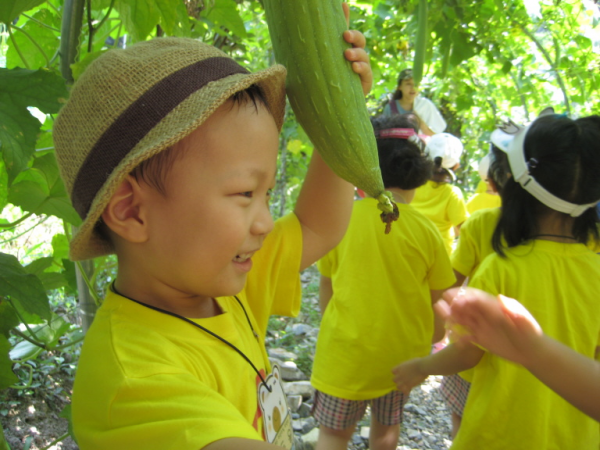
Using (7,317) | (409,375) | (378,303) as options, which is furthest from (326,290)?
(7,317)

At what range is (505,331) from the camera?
1.07m

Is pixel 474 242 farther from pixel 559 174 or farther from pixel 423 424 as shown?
pixel 423 424

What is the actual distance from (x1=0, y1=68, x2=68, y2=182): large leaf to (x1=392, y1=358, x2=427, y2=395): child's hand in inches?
52.8

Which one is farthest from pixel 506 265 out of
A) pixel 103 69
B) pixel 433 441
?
pixel 433 441

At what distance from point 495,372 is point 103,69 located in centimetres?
134

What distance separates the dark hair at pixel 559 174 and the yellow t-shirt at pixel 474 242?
0.41 metres

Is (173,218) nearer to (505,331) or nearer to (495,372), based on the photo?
(505,331)

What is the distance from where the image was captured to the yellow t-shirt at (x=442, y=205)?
3689mm

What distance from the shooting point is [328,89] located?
0.79 metres

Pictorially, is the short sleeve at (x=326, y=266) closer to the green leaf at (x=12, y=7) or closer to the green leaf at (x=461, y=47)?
the green leaf at (x=461, y=47)

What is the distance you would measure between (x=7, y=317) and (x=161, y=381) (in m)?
0.60

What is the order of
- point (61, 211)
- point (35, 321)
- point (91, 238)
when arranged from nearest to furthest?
1. point (91, 238)
2. point (61, 211)
3. point (35, 321)

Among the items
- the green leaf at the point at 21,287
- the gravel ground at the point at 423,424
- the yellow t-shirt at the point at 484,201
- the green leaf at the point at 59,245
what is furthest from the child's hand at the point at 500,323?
the yellow t-shirt at the point at 484,201

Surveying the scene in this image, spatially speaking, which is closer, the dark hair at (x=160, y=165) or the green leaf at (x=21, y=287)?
the dark hair at (x=160, y=165)
